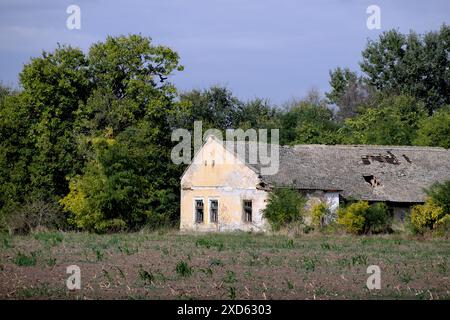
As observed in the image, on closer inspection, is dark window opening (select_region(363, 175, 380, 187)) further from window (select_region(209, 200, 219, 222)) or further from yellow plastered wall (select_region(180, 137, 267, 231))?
window (select_region(209, 200, 219, 222))

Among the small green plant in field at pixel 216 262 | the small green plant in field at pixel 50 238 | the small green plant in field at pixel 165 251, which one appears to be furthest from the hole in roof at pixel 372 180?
the small green plant in field at pixel 216 262

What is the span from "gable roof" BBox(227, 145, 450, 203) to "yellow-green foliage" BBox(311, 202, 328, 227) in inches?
93.2

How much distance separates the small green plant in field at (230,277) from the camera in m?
19.2

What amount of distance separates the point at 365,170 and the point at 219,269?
26568 mm

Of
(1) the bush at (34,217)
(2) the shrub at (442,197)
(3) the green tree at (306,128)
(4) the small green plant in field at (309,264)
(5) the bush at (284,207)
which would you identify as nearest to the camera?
(4) the small green plant in field at (309,264)

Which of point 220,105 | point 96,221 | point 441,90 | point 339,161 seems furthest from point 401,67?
point 96,221

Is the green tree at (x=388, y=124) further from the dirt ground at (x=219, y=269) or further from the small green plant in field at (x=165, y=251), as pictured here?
the small green plant in field at (x=165, y=251)

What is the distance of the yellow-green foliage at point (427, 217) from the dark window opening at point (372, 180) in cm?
865

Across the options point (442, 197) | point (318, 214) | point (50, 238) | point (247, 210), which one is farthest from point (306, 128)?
point (50, 238)

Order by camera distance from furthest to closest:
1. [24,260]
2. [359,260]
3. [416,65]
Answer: [416,65]
[359,260]
[24,260]

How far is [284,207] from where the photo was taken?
40469 millimetres

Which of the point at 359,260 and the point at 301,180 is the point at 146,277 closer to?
the point at 359,260
